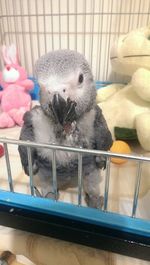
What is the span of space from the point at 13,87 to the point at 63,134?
0.50m

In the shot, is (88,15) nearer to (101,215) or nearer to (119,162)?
(119,162)

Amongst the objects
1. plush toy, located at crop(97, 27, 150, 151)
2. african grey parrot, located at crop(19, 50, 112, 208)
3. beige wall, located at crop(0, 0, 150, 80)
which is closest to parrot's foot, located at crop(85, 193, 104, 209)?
african grey parrot, located at crop(19, 50, 112, 208)

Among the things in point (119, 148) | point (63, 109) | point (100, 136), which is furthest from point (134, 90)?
point (63, 109)

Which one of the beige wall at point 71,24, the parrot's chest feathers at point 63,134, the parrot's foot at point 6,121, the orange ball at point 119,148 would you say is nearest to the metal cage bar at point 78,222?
the parrot's chest feathers at point 63,134

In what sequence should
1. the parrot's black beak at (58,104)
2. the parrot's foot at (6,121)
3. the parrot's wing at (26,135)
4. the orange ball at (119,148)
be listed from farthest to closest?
1. the parrot's foot at (6,121)
2. the orange ball at (119,148)
3. the parrot's wing at (26,135)
4. the parrot's black beak at (58,104)

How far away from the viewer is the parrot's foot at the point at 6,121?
2.71ft

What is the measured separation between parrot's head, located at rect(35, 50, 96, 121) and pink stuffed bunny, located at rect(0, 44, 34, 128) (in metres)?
0.46

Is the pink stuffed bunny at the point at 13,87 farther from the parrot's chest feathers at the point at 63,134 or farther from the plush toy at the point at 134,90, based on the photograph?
the parrot's chest feathers at the point at 63,134

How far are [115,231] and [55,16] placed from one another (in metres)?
0.78

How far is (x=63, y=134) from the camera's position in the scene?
0.46 meters

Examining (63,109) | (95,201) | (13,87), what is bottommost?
(95,201)

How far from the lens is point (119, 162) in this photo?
65cm

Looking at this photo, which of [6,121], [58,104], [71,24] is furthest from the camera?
[71,24]

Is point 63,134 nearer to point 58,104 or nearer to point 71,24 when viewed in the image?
point 58,104
